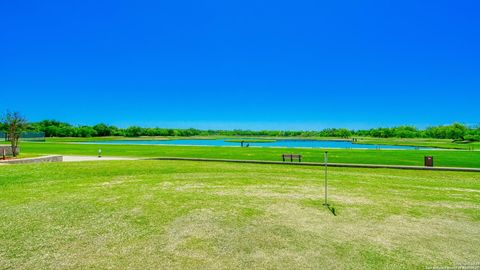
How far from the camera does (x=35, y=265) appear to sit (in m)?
4.95

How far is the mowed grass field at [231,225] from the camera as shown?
17.3 ft

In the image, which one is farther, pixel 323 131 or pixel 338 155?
pixel 323 131

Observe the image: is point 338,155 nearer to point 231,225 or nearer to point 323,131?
point 231,225

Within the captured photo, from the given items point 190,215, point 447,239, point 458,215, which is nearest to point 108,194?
point 190,215

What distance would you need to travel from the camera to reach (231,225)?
7.15m

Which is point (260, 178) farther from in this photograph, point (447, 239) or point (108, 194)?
point (447, 239)

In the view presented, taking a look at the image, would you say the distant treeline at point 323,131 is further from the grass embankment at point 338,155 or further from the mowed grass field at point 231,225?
the mowed grass field at point 231,225

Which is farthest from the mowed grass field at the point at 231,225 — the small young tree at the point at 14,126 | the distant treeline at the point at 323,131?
the distant treeline at the point at 323,131

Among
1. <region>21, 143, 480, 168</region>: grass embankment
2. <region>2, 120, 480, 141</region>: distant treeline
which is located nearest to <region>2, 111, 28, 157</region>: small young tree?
<region>21, 143, 480, 168</region>: grass embankment

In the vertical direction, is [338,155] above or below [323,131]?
below

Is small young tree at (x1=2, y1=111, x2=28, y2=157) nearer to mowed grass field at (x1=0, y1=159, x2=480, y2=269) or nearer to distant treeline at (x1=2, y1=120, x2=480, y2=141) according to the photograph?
mowed grass field at (x1=0, y1=159, x2=480, y2=269)

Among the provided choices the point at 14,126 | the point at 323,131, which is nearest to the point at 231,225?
the point at 14,126

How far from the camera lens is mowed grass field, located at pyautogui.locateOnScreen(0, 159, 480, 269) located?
5285mm

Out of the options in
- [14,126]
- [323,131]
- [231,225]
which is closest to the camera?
[231,225]
